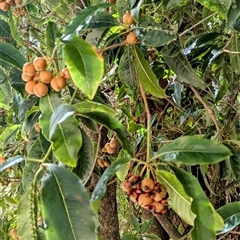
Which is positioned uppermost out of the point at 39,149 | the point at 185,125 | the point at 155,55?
the point at 155,55

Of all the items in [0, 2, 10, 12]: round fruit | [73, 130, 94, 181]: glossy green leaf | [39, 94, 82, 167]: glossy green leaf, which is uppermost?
[0, 2, 10, 12]: round fruit

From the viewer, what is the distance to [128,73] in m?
0.84

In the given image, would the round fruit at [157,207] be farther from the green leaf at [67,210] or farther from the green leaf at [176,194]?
the green leaf at [67,210]

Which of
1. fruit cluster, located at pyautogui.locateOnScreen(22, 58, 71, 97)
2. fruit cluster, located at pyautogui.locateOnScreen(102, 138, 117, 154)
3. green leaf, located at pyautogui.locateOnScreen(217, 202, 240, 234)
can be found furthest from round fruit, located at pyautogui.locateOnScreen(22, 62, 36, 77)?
fruit cluster, located at pyautogui.locateOnScreen(102, 138, 117, 154)

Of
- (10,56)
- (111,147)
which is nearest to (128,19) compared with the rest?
(10,56)

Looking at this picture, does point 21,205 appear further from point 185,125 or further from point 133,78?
point 185,125

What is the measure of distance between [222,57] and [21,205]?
26.7 inches

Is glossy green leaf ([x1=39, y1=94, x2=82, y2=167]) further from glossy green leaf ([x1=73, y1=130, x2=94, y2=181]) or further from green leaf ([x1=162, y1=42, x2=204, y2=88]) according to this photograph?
green leaf ([x1=162, y1=42, x2=204, y2=88])

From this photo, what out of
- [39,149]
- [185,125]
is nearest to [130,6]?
[39,149]

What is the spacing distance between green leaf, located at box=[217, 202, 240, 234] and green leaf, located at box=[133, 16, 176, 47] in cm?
30

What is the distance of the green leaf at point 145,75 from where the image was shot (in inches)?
31.5

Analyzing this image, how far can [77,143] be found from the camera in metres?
0.60

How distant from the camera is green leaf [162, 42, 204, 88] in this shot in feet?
2.52

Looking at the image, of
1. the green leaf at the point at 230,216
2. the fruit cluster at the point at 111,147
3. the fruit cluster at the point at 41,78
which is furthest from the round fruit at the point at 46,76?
the fruit cluster at the point at 111,147
